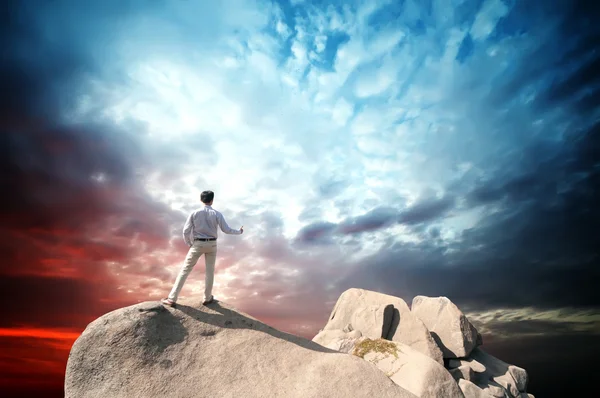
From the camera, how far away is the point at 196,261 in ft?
38.1

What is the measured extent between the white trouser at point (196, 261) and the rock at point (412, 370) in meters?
7.13

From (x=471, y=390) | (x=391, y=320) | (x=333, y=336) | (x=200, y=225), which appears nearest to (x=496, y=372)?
(x=471, y=390)

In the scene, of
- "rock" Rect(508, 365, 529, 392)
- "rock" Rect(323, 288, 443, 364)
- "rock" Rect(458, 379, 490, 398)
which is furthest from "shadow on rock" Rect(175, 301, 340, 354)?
"rock" Rect(508, 365, 529, 392)

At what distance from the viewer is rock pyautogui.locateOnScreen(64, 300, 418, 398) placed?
9.25m

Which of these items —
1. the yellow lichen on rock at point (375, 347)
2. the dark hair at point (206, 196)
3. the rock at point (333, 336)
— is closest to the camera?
the dark hair at point (206, 196)

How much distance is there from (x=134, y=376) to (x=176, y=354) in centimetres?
115

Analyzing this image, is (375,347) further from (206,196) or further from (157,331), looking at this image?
(206,196)

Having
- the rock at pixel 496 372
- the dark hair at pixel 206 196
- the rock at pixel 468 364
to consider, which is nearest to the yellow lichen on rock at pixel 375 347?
the rock at pixel 468 364

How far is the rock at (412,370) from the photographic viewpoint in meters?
11.5

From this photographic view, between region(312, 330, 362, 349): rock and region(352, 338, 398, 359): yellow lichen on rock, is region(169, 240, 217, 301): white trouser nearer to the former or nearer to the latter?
region(352, 338, 398, 359): yellow lichen on rock

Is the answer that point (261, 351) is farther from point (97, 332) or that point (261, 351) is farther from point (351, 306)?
point (351, 306)

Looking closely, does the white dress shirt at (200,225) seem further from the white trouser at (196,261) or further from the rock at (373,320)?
the rock at (373,320)

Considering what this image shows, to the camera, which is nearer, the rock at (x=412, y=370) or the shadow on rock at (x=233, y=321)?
the shadow on rock at (x=233, y=321)

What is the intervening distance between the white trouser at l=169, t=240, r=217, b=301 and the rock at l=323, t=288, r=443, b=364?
8.95 metres
